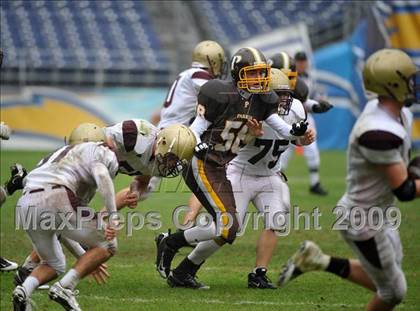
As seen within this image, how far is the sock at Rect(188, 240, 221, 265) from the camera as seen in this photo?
6.88m

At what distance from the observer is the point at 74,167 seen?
5.66 meters

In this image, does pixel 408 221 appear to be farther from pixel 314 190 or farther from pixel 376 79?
pixel 376 79

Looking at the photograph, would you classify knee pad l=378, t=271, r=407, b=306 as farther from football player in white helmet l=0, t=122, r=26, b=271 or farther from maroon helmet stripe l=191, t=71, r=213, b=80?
maroon helmet stripe l=191, t=71, r=213, b=80

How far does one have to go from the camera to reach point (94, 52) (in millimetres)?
20172

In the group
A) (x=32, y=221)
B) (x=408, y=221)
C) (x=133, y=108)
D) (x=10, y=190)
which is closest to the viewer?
(x=32, y=221)

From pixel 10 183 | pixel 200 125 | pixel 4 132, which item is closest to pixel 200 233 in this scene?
pixel 200 125

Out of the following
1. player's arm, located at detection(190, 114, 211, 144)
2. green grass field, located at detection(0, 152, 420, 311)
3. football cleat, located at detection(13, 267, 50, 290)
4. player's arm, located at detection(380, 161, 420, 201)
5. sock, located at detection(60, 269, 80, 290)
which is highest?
player's arm, located at detection(380, 161, 420, 201)

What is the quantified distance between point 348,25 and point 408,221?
10.4 meters

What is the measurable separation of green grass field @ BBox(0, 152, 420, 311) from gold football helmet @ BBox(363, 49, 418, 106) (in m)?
1.79

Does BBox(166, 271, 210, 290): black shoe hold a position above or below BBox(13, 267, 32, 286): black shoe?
below

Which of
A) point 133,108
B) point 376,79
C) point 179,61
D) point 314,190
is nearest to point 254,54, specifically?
point 376,79

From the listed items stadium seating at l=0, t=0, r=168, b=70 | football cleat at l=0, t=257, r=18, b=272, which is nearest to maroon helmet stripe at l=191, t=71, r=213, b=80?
football cleat at l=0, t=257, r=18, b=272

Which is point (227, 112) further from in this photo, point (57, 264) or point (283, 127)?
point (57, 264)

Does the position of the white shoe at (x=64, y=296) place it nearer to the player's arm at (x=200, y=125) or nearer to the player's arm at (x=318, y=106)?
the player's arm at (x=200, y=125)
